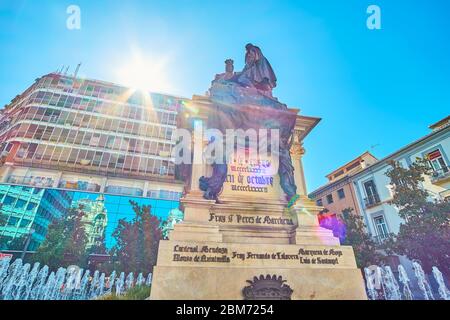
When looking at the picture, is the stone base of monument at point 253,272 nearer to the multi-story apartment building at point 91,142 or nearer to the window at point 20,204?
the multi-story apartment building at point 91,142

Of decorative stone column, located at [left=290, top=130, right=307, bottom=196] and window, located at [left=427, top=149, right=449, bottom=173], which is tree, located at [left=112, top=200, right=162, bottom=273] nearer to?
decorative stone column, located at [left=290, top=130, right=307, bottom=196]

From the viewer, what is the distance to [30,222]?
1276 inches

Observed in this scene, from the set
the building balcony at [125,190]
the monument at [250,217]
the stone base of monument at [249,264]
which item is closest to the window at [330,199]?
the building balcony at [125,190]

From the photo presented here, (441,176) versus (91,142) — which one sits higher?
(91,142)

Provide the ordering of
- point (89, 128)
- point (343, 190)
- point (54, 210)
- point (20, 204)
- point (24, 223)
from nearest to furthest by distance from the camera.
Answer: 1. point (343, 190)
2. point (20, 204)
3. point (24, 223)
4. point (54, 210)
5. point (89, 128)

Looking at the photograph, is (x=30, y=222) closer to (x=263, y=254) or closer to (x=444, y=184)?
(x=263, y=254)

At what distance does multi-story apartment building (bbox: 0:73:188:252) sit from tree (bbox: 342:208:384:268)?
84.7ft

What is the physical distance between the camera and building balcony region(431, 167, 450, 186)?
1937cm

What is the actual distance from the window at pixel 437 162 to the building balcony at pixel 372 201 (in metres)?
6.21

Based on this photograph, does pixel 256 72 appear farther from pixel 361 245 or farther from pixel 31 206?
pixel 31 206

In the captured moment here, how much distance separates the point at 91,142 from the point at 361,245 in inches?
1541

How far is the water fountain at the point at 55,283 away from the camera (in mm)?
14641

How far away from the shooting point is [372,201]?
26.2m

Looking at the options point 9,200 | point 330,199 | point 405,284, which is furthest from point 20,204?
point 330,199
